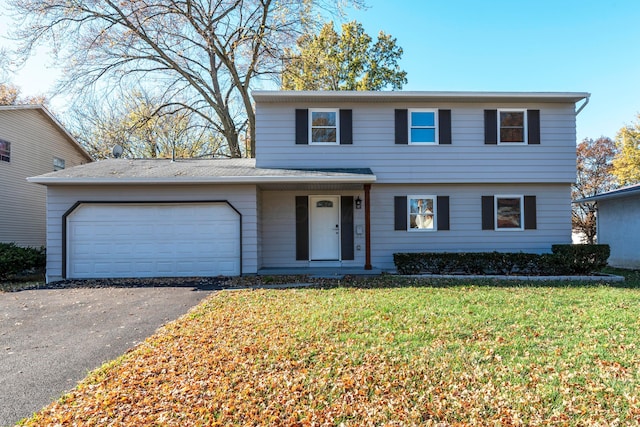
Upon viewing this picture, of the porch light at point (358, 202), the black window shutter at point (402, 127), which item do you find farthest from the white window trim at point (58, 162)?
the black window shutter at point (402, 127)

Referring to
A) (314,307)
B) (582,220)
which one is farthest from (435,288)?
(582,220)

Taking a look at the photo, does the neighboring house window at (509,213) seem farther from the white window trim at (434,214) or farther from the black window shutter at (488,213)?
the white window trim at (434,214)

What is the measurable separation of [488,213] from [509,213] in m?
0.67

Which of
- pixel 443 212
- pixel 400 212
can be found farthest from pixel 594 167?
pixel 400 212

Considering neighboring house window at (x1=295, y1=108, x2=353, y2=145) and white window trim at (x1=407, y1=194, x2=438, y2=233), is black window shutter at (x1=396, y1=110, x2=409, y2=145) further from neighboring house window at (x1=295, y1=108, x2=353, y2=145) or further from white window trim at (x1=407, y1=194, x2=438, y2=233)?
white window trim at (x1=407, y1=194, x2=438, y2=233)

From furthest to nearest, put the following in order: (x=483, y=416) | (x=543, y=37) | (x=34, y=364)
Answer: (x=543, y=37) < (x=34, y=364) < (x=483, y=416)

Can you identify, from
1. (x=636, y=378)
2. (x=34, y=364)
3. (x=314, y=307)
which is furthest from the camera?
(x=314, y=307)

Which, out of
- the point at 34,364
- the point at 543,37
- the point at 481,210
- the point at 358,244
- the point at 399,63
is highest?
the point at 399,63

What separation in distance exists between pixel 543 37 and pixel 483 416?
1484 centimetres

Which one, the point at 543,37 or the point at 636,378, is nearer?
the point at 636,378

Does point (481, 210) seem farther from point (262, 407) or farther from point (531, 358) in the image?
point (262, 407)

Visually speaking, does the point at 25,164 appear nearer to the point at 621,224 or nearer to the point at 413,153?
the point at 413,153

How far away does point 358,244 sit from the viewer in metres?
11.1

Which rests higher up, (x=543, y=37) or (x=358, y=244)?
(x=543, y=37)
